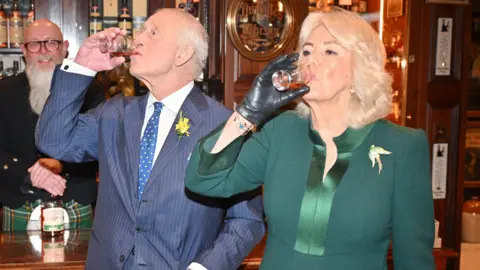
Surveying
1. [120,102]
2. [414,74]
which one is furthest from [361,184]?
[414,74]

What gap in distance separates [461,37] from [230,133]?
3473 mm

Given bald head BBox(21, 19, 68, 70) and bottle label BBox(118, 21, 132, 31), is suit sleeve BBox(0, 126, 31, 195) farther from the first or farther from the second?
bottle label BBox(118, 21, 132, 31)

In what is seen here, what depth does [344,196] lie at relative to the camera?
5.67 feet

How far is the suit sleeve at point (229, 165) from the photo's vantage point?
70.1 inches

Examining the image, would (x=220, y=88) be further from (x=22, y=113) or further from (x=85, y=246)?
(x=85, y=246)

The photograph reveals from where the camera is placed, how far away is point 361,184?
5.68 ft

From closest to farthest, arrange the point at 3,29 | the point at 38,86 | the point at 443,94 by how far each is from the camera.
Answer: the point at 38,86, the point at 3,29, the point at 443,94

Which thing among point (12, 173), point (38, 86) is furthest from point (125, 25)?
point (12, 173)

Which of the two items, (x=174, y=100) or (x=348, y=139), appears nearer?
(x=348, y=139)

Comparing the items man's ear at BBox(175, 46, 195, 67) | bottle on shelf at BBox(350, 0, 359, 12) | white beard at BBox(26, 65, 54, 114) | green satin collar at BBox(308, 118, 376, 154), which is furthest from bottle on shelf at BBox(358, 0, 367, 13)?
green satin collar at BBox(308, 118, 376, 154)

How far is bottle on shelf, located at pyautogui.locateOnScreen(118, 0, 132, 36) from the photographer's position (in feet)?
14.6

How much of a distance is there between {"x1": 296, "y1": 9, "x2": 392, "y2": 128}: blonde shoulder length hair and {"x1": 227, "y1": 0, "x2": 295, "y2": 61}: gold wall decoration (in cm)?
257

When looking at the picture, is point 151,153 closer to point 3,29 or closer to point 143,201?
point 143,201

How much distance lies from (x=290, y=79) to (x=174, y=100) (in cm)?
61
